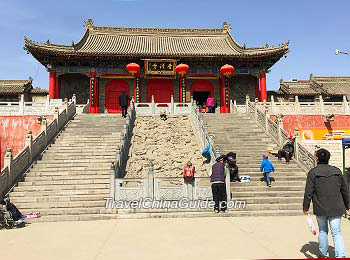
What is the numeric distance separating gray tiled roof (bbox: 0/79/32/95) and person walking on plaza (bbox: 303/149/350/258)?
2297cm

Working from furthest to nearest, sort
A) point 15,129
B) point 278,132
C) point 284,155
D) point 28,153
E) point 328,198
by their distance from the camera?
point 15,129 < point 278,132 < point 284,155 < point 28,153 < point 328,198

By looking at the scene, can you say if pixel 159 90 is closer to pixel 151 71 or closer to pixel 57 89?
pixel 151 71

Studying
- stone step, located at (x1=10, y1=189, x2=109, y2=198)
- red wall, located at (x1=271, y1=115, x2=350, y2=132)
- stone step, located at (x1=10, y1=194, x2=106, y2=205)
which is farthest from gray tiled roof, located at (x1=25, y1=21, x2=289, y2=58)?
stone step, located at (x1=10, y1=194, x2=106, y2=205)

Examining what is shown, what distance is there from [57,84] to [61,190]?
13.1 meters

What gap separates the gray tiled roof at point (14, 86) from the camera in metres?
21.7

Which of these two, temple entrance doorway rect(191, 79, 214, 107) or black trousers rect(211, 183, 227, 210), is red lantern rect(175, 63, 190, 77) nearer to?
temple entrance doorway rect(191, 79, 214, 107)

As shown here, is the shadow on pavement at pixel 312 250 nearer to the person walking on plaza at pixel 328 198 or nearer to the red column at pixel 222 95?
the person walking on plaza at pixel 328 198

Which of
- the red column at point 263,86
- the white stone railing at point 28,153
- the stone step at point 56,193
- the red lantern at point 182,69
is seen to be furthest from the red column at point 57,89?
the red column at point 263,86

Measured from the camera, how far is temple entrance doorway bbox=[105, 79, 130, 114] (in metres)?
20.1

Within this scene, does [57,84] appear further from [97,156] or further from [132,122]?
[97,156]

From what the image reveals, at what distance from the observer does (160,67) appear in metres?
19.2

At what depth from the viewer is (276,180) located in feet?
28.4

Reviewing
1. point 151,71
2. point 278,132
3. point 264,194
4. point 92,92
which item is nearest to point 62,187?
point 264,194

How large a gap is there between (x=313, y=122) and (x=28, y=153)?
1290cm
